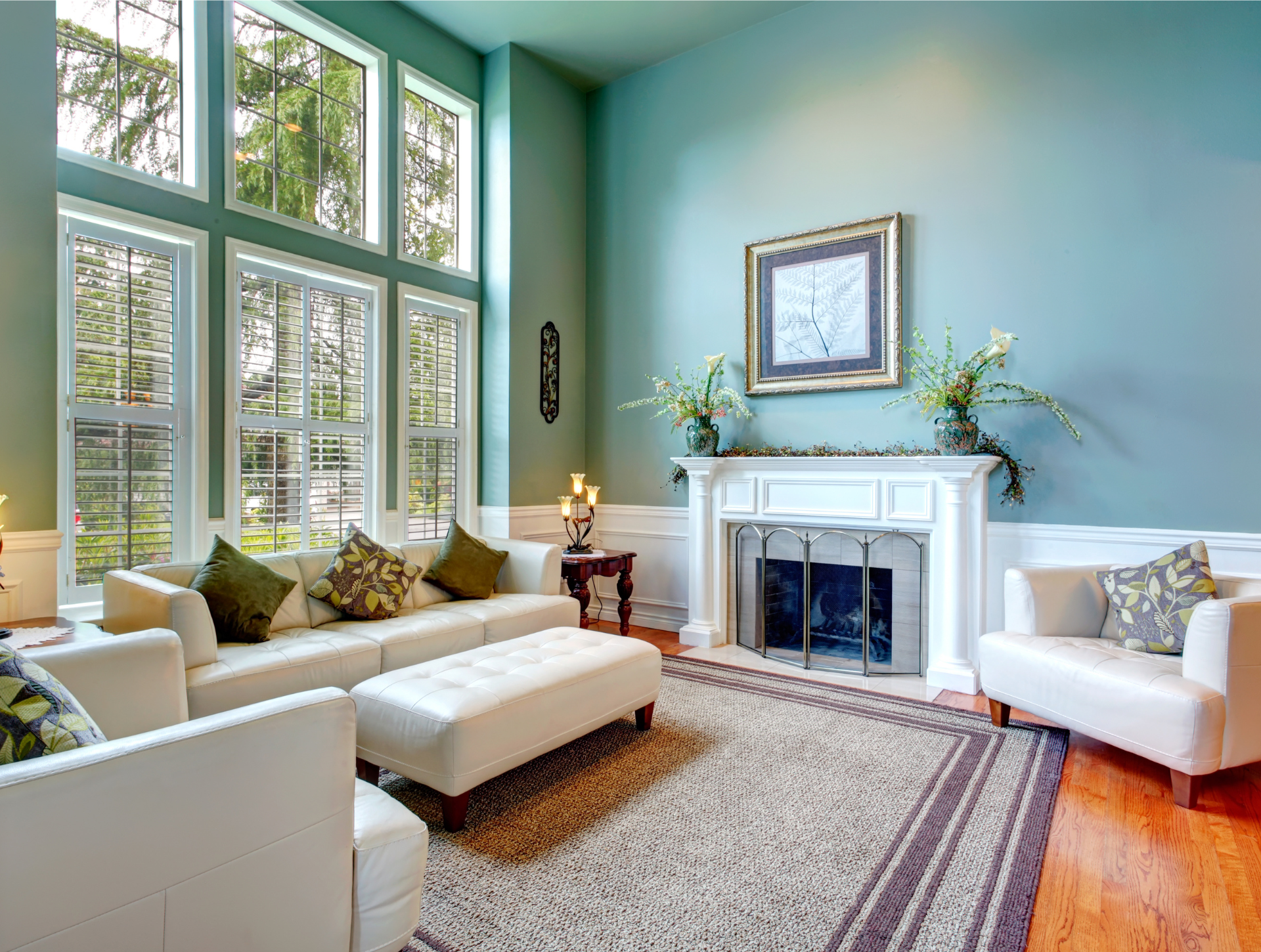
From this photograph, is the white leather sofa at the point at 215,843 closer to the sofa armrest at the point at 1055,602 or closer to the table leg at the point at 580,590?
the sofa armrest at the point at 1055,602

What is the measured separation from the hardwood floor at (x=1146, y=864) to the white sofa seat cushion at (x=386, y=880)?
1.43 metres

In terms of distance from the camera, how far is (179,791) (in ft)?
3.66

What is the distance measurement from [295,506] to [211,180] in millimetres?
1680

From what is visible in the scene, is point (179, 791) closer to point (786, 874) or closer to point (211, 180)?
point (786, 874)

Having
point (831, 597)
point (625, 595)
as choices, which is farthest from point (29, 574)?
point (831, 597)

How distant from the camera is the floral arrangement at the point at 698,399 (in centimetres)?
443

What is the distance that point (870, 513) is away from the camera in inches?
154

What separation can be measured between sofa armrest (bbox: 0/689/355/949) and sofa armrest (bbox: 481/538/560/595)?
2.59 m

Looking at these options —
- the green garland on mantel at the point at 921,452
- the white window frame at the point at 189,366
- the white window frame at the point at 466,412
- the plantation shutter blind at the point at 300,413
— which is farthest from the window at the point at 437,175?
the green garland on mantel at the point at 921,452

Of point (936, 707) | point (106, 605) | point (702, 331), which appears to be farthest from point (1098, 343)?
point (106, 605)

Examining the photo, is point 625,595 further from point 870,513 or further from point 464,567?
Answer: point 870,513

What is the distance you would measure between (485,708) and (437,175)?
3.83 metres

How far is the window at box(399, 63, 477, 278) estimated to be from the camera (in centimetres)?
446

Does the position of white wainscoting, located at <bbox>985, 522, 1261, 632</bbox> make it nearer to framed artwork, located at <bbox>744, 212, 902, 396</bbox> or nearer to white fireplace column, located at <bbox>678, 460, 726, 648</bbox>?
framed artwork, located at <bbox>744, 212, 902, 396</bbox>
